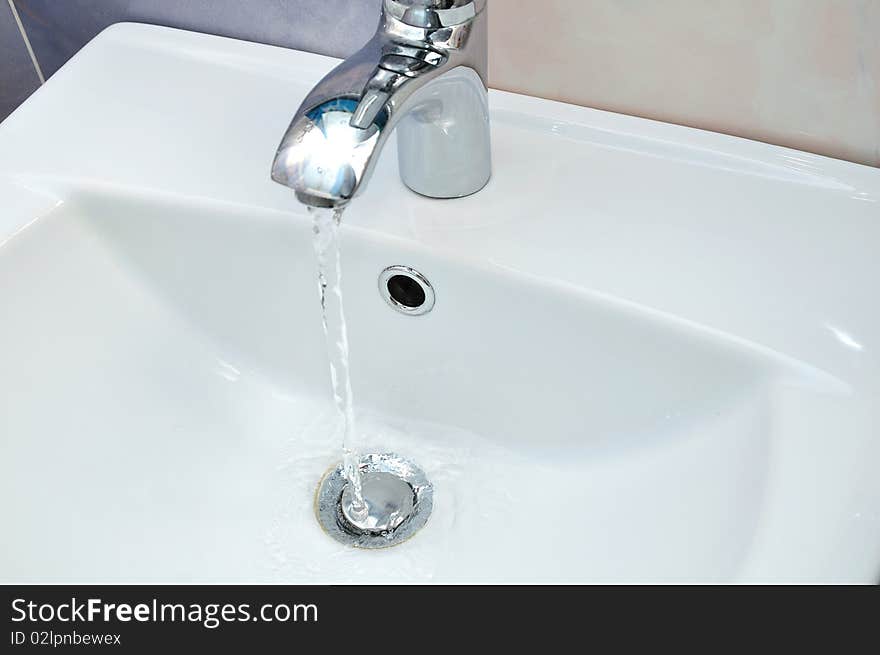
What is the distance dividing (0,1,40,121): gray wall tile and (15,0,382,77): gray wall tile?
0.04 ft

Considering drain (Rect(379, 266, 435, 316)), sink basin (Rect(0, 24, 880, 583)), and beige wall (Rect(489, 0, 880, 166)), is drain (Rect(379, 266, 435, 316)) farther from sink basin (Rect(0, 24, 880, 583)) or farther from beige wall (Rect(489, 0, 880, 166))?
beige wall (Rect(489, 0, 880, 166))

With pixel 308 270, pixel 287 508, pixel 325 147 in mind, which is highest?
pixel 325 147

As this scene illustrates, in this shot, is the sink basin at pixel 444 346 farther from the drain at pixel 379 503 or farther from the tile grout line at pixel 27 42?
the tile grout line at pixel 27 42

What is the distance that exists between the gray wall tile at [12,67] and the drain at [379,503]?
0.48 meters

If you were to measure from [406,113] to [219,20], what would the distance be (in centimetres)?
29

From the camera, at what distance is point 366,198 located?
24.6 inches

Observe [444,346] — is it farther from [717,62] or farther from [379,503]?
[717,62]

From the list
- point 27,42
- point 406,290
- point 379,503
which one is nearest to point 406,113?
point 406,290

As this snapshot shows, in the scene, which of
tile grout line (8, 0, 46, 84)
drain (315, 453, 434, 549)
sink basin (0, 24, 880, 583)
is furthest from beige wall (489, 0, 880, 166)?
tile grout line (8, 0, 46, 84)

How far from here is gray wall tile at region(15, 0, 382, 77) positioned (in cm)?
70

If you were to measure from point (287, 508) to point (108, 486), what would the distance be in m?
0.11
